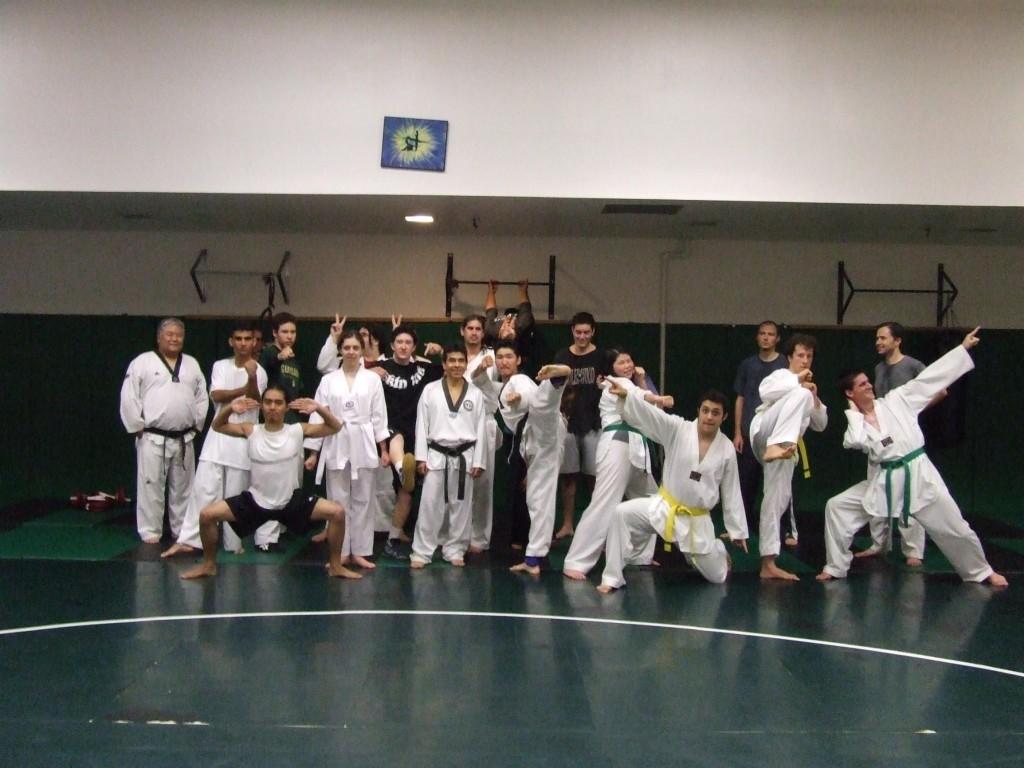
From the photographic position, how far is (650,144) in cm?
641

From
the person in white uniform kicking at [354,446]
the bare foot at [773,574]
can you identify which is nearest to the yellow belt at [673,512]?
the bare foot at [773,574]

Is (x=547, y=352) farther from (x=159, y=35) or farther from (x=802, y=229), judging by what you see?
(x=159, y=35)

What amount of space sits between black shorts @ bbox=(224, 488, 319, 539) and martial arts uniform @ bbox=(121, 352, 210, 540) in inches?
53.0

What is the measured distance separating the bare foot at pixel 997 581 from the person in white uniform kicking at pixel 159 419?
4.78 metres

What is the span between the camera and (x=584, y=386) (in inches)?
256

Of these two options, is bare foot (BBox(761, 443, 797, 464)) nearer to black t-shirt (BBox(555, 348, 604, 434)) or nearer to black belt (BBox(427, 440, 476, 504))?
black t-shirt (BBox(555, 348, 604, 434))

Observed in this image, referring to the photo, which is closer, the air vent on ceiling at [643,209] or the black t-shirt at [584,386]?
the black t-shirt at [584,386]

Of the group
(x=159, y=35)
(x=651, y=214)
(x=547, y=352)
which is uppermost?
(x=159, y=35)

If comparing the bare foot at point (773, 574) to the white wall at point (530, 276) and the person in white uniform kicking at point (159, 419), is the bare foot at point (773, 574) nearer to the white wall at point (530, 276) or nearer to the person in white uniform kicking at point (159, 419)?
the white wall at point (530, 276)

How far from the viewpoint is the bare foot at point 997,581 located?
559 centimetres

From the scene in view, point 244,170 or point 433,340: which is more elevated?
point 244,170

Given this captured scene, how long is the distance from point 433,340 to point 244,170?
2233mm

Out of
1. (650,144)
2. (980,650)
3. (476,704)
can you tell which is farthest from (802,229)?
(476,704)

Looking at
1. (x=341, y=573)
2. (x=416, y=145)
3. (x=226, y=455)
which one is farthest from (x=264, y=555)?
(x=416, y=145)
